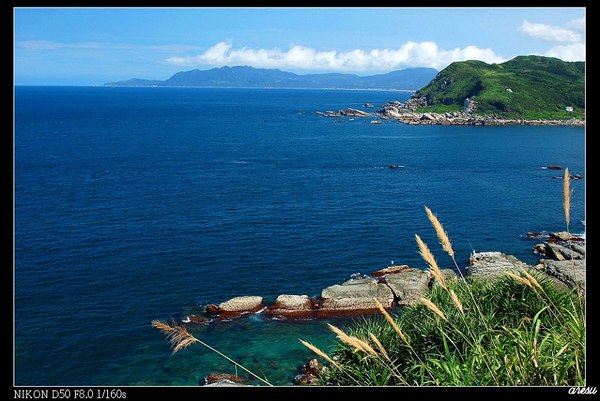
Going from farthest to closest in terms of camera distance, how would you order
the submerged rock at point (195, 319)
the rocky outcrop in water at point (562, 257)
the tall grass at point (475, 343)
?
the rocky outcrop in water at point (562, 257)
the submerged rock at point (195, 319)
the tall grass at point (475, 343)

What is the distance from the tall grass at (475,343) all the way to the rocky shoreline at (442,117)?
135m

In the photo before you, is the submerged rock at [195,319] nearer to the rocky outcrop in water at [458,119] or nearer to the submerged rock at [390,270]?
the submerged rock at [390,270]

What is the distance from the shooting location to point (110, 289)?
36719 millimetres

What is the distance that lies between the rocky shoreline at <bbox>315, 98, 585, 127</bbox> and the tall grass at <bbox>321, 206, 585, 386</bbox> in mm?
134941

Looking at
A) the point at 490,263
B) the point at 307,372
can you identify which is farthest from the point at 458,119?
the point at 307,372

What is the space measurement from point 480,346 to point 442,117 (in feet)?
485

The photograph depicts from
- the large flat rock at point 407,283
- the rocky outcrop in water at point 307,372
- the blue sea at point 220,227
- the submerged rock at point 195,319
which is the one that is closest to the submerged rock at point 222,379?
the blue sea at point 220,227

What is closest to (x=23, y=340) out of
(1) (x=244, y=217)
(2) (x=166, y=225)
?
(2) (x=166, y=225)

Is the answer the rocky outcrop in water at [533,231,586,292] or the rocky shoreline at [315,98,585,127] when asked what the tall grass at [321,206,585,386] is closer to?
the rocky outcrop in water at [533,231,586,292]

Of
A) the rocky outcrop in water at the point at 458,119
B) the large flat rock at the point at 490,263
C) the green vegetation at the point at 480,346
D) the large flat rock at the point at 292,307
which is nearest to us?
the green vegetation at the point at 480,346

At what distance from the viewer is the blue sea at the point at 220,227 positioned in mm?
29672

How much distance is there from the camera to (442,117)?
148 m

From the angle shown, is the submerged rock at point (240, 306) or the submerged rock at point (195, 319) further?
the submerged rock at point (240, 306)

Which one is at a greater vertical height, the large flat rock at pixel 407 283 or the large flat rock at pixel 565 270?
the large flat rock at pixel 565 270
